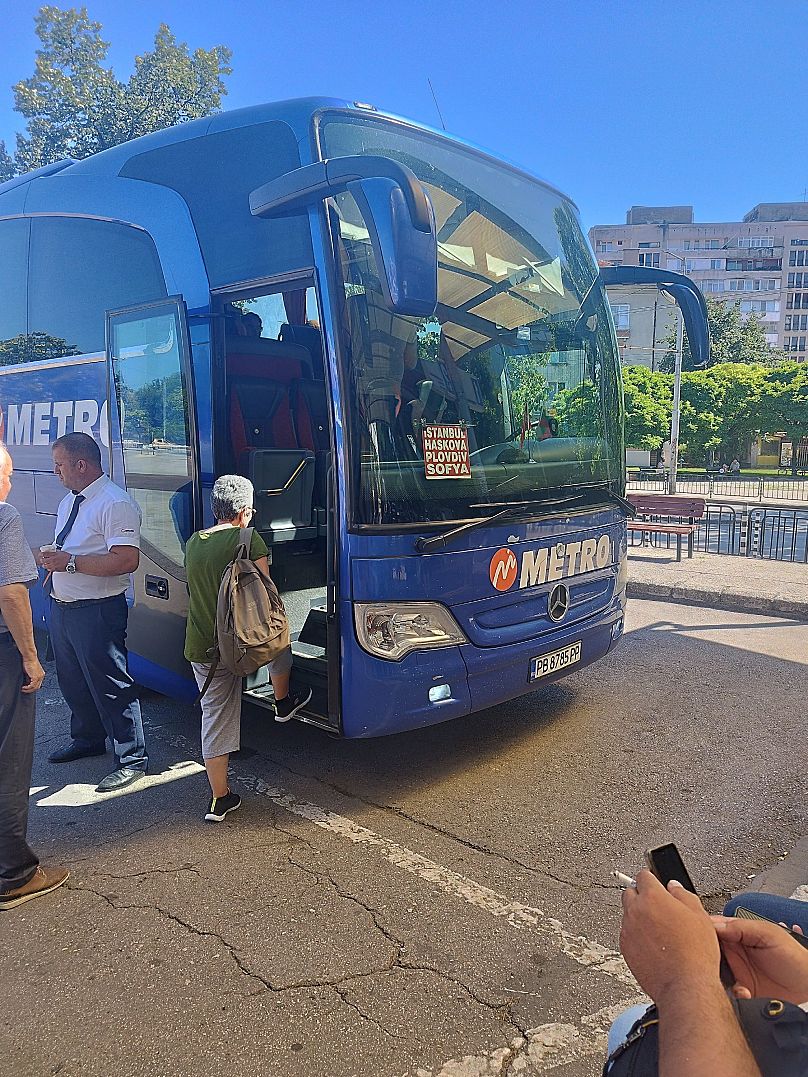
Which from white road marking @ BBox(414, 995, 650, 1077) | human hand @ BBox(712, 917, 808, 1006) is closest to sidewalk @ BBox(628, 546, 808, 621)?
white road marking @ BBox(414, 995, 650, 1077)

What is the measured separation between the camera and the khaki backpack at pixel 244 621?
3.55m

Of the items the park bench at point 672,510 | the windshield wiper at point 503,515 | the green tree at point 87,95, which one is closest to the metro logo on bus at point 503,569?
the windshield wiper at point 503,515

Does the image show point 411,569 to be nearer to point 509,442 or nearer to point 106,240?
point 509,442

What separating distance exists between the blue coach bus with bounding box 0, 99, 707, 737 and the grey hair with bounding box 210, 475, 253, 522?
45 centimetres

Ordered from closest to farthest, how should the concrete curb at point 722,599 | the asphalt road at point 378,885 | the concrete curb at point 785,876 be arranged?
the asphalt road at point 378,885, the concrete curb at point 785,876, the concrete curb at point 722,599

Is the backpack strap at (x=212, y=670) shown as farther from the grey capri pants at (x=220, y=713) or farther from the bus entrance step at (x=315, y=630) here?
the bus entrance step at (x=315, y=630)

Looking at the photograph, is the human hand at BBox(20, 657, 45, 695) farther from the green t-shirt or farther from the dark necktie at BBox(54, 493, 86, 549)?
the dark necktie at BBox(54, 493, 86, 549)

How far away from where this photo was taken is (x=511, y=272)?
4180mm

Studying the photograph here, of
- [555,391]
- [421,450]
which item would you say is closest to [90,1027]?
[421,450]

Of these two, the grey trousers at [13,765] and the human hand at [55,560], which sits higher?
the human hand at [55,560]

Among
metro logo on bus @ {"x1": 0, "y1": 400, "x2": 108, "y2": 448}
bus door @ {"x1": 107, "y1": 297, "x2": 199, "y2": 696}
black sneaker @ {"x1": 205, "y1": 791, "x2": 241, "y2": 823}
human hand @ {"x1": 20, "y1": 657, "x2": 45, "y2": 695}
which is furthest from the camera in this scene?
metro logo on bus @ {"x1": 0, "y1": 400, "x2": 108, "y2": 448}

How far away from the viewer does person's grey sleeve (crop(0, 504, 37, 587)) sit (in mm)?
2991

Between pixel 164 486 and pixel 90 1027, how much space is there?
111 inches

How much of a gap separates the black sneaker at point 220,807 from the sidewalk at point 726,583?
686 centimetres
